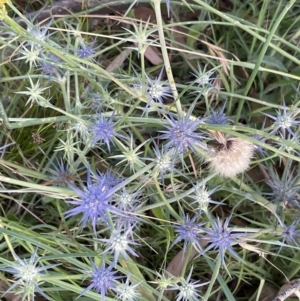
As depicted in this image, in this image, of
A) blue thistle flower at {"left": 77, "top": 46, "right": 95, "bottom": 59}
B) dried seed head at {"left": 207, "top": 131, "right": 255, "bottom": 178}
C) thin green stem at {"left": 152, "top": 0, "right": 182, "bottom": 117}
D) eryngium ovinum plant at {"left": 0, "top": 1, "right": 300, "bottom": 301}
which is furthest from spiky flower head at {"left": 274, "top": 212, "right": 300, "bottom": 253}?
blue thistle flower at {"left": 77, "top": 46, "right": 95, "bottom": 59}

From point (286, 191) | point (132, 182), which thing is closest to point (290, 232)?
point (286, 191)

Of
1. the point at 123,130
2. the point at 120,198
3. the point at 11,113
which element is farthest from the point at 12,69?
the point at 120,198

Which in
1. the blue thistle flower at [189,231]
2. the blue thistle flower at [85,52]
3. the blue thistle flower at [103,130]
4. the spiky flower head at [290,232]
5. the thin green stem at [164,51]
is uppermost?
the thin green stem at [164,51]

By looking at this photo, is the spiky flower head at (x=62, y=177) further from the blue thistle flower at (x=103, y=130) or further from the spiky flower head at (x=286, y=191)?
the spiky flower head at (x=286, y=191)

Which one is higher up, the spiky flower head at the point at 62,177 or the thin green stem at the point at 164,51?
the thin green stem at the point at 164,51

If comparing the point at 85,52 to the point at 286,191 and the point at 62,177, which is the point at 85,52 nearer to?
the point at 62,177

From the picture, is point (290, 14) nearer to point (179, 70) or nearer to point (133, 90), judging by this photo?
point (179, 70)

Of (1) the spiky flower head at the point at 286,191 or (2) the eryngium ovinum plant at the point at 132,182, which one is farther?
(1) the spiky flower head at the point at 286,191

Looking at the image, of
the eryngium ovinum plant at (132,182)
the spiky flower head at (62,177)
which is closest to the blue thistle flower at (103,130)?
the eryngium ovinum plant at (132,182)
